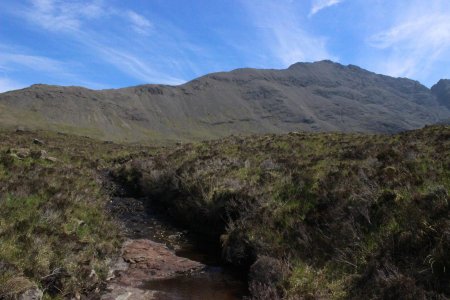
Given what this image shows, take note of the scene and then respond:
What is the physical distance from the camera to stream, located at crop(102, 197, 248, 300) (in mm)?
11359

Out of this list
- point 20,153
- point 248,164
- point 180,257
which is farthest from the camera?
point 20,153

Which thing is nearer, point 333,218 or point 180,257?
point 333,218

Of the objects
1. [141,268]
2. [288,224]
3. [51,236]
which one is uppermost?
[288,224]

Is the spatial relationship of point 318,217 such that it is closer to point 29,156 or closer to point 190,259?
point 190,259

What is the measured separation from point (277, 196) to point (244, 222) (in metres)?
1.91

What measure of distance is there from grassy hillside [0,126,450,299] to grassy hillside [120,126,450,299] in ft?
0.11

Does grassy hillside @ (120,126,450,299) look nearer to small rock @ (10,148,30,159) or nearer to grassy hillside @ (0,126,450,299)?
grassy hillside @ (0,126,450,299)

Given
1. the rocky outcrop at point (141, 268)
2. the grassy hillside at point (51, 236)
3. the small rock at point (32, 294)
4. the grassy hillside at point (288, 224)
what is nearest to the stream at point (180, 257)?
the rocky outcrop at point (141, 268)

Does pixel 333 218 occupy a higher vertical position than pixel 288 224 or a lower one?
higher

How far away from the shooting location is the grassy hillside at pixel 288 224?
873cm

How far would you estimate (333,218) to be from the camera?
11586mm

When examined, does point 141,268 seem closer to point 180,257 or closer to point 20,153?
point 180,257

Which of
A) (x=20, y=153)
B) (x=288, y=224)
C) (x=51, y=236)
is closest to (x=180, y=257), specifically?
(x=288, y=224)

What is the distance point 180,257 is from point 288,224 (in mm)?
4125
